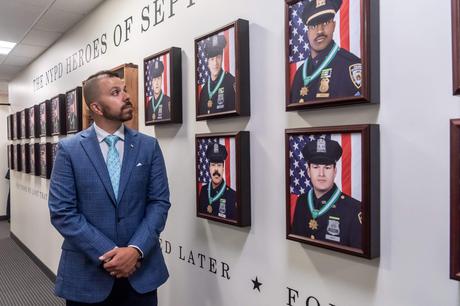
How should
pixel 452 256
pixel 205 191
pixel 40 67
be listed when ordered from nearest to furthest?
pixel 452 256
pixel 205 191
pixel 40 67

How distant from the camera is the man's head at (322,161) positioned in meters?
1.17

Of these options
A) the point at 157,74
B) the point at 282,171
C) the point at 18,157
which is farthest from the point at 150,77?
the point at 18,157

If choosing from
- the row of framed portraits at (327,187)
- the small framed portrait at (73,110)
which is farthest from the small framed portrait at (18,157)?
the row of framed portraits at (327,187)

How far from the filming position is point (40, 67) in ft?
14.3

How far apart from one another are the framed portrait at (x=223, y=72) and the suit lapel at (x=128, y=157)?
1.04 feet

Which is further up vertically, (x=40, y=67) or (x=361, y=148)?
(x=40, y=67)

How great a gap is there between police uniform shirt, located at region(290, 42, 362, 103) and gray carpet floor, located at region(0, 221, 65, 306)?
119 inches

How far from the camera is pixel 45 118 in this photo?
3920 mm

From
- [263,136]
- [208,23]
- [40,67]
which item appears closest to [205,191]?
[263,136]

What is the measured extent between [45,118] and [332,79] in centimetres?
353

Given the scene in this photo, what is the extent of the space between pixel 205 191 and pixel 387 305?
897mm

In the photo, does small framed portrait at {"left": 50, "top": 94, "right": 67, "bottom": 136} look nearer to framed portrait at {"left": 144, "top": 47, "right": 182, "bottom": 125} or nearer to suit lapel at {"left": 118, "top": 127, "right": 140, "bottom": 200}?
framed portrait at {"left": 144, "top": 47, "right": 182, "bottom": 125}

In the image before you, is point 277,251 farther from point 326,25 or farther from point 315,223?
point 326,25

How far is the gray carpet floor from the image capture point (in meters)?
3.34
